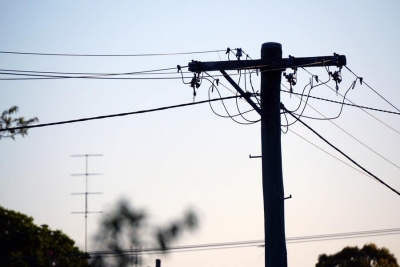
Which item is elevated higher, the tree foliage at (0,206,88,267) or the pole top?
the pole top

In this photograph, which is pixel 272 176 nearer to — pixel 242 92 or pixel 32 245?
pixel 242 92

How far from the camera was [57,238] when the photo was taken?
4631cm

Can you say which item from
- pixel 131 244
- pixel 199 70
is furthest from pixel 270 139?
pixel 131 244

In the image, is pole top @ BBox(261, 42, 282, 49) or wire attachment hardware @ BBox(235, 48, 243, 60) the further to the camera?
wire attachment hardware @ BBox(235, 48, 243, 60)

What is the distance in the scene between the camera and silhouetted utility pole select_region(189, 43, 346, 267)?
17.1m

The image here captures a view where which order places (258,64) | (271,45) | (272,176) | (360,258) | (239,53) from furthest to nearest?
(360,258), (239,53), (271,45), (258,64), (272,176)

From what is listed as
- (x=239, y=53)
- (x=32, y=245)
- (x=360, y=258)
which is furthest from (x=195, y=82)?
(x=360, y=258)

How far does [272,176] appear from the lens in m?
17.2

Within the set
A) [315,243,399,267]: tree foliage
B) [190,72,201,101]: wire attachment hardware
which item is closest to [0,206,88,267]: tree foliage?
[315,243,399,267]: tree foliage

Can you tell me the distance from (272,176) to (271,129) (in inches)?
36.4

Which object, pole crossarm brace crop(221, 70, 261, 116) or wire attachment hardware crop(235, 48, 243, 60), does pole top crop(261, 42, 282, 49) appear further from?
pole crossarm brace crop(221, 70, 261, 116)

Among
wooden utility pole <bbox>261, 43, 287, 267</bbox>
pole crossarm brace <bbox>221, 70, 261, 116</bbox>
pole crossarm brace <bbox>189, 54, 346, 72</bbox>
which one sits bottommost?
wooden utility pole <bbox>261, 43, 287, 267</bbox>

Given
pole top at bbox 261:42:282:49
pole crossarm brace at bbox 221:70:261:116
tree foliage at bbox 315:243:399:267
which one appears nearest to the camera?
pole crossarm brace at bbox 221:70:261:116

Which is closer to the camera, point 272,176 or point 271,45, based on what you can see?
point 272,176
